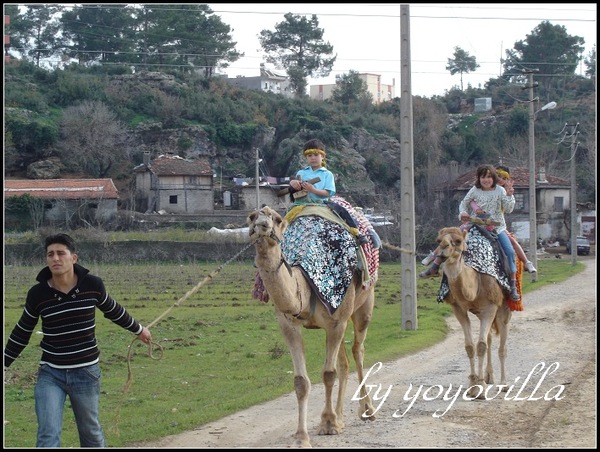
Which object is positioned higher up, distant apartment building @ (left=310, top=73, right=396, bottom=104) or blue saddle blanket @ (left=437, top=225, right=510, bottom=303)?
distant apartment building @ (left=310, top=73, right=396, bottom=104)

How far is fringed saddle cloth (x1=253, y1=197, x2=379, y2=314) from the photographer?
10789 mm

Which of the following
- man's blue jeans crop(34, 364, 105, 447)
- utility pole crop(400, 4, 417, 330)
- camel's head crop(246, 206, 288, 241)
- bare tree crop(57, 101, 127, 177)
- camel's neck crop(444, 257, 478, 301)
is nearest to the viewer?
man's blue jeans crop(34, 364, 105, 447)

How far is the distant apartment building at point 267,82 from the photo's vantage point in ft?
382

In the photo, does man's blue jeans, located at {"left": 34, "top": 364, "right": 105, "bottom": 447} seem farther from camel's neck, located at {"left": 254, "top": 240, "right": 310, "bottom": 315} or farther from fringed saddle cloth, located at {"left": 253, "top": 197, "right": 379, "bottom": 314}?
fringed saddle cloth, located at {"left": 253, "top": 197, "right": 379, "bottom": 314}

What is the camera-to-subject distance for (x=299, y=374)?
10.3 meters

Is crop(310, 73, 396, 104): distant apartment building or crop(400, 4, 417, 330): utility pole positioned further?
crop(310, 73, 396, 104): distant apartment building

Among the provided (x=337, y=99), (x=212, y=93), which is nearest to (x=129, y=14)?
(x=212, y=93)

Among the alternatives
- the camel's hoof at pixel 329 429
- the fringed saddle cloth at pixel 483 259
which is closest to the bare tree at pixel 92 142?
the fringed saddle cloth at pixel 483 259

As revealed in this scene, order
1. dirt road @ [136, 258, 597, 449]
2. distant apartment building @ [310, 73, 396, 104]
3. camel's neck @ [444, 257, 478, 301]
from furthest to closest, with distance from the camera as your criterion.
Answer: distant apartment building @ [310, 73, 396, 104], camel's neck @ [444, 257, 478, 301], dirt road @ [136, 258, 597, 449]

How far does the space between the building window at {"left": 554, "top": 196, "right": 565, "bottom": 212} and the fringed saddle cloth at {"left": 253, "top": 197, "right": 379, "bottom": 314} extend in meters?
63.1

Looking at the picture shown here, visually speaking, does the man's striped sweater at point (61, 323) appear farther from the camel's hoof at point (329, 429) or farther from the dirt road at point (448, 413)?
the camel's hoof at point (329, 429)

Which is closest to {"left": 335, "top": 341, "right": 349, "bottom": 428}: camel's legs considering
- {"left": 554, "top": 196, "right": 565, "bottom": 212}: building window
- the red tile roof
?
the red tile roof

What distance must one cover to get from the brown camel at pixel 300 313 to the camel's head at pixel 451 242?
1.22 metres
